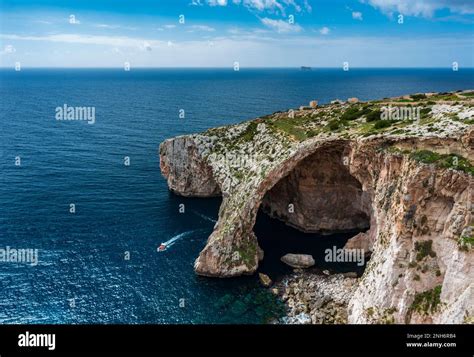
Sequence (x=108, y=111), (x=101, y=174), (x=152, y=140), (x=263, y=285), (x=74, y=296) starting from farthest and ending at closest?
(x=108, y=111), (x=152, y=140), (x=101, y=174), (x=263, y=285), (x=74, y=296)

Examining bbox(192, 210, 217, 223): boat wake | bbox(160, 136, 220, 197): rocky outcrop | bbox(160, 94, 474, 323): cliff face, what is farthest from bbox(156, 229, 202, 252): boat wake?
bbox(160, 136, 220, 197): rocky outcrop

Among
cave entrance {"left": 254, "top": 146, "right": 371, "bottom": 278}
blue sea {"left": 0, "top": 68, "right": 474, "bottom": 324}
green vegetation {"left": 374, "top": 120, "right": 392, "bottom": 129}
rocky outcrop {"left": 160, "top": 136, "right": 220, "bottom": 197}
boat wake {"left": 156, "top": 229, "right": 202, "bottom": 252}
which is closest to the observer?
blue sea {"left": 0, "top": 68, "right": 474, "bottom": 324}

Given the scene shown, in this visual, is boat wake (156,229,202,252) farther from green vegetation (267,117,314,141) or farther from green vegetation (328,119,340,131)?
green vegetation (328,119,340,131)

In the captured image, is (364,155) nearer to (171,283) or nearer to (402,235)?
(402,235)

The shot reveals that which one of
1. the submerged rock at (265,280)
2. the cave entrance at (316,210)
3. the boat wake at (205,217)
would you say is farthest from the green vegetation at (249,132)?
the submerged rock at (265,280)

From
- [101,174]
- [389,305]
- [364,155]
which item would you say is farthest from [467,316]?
[101,174]
